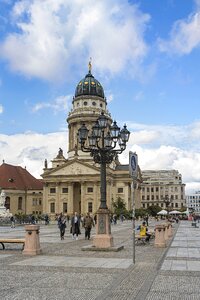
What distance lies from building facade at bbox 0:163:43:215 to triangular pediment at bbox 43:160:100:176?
9911mm

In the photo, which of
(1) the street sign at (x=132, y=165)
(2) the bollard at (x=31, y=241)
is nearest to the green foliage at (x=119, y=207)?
(2) the bollard at (x=31, y=241)

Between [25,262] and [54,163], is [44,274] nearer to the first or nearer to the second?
[25,262]

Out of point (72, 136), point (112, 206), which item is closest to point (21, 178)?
point (72, 136)

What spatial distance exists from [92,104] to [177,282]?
318 feet

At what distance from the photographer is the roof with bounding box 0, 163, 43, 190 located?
99.6m

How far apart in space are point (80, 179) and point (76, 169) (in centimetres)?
252

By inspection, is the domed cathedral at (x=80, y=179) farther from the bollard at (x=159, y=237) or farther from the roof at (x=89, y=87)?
the bollard at (x=159, y=237)

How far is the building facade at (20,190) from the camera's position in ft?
323

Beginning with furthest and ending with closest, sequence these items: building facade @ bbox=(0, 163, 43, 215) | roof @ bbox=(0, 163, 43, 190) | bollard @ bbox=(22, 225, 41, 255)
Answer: roof @ bbox=(0, 163, 43, 190), building facade @ bbox=(0, 163, 43, 215), bollard @ bbox=(22, 225, 41, 255)

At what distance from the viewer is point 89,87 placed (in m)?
109

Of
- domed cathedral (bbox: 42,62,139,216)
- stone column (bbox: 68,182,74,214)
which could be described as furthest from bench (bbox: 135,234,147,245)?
stone column (bbox: 68,182,74,214)

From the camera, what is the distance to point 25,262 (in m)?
14.9

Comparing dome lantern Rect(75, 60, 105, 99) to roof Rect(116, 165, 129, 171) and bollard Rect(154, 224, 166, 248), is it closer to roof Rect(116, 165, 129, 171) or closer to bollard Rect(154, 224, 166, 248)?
roof Rect(116, 165, 129, 171)

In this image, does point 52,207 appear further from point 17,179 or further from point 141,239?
point 141,239
